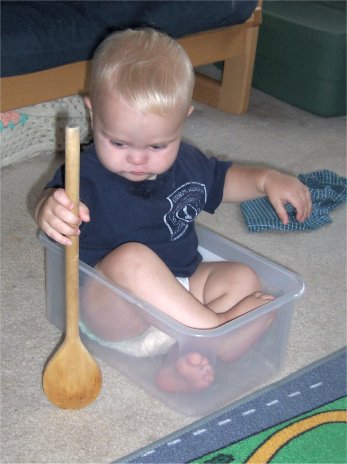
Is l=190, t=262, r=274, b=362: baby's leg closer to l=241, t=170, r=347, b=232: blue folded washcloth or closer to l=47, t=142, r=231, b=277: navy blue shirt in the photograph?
l=47, t=142, r=231, b=277: navy blue shirt

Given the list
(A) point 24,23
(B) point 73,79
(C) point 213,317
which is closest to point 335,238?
(C) point 213,317

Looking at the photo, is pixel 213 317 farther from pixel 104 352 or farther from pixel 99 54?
pixel 99 54

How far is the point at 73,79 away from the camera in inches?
62.2

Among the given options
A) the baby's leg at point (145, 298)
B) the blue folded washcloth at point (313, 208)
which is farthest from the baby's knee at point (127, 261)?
the blue folded washcloth at point (313, 208)

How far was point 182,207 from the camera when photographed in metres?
1.11

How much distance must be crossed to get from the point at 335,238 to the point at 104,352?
586 millimetres

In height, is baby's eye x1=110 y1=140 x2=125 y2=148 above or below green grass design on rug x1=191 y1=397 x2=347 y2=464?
above

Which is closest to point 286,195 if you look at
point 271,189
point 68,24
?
point 271,189

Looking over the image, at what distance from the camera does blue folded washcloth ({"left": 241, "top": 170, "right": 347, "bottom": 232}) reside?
1462mm

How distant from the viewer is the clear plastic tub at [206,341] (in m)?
0.96

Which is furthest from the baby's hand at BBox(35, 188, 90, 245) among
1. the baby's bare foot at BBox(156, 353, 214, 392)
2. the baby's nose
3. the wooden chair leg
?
the wooden chair leg

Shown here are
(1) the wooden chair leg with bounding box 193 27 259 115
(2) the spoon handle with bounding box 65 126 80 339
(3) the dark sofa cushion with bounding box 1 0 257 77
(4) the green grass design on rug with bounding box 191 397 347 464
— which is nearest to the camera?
(2) the spoon handle with bounding box 65 126 80 339

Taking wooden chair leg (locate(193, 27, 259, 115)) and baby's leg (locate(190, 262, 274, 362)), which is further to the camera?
wooden chair leg (locate(193, 27, 259, 115))

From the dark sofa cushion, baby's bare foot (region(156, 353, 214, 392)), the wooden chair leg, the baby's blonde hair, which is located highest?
the baby's blonde hair
